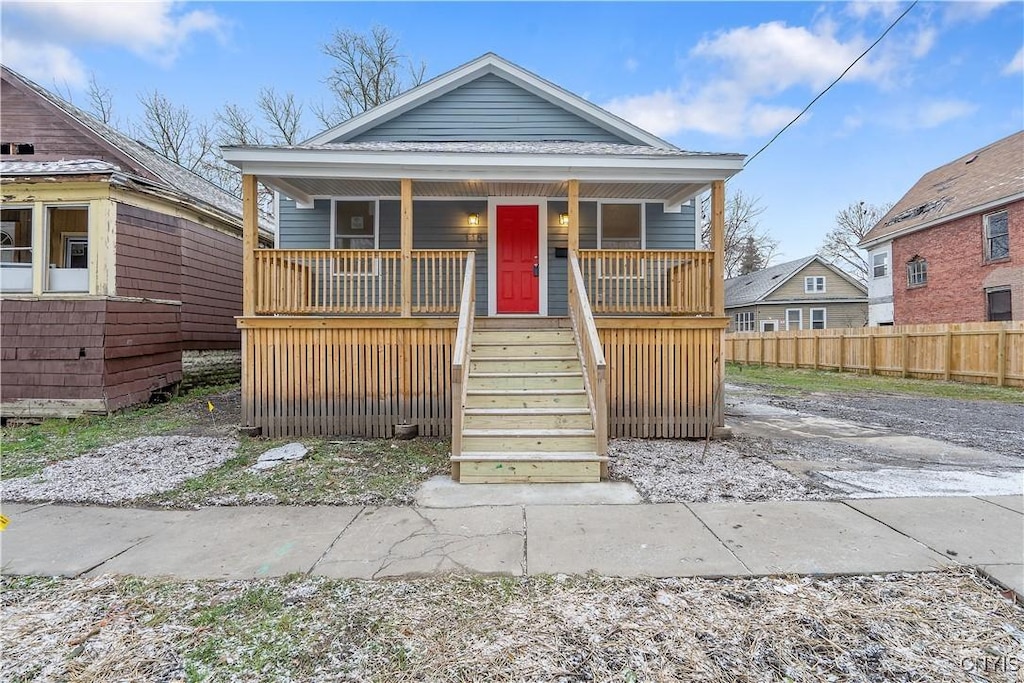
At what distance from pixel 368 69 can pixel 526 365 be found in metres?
20.5

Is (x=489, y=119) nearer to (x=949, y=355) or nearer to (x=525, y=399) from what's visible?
(x=525, y=399)

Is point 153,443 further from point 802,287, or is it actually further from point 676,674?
point 802,287

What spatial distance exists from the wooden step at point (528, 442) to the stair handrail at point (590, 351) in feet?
0.59

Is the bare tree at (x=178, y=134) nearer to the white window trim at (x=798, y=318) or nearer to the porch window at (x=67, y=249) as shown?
the porch window at (x=67, y=249)

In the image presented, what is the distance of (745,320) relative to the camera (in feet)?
91.1

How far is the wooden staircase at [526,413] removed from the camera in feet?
14.4

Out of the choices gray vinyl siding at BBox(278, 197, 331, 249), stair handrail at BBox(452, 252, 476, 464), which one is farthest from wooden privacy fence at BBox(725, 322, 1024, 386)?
gray vinyl siding at BBox(278, 197, 331, 249)

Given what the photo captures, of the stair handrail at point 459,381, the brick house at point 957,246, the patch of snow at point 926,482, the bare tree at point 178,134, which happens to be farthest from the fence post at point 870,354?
the bare tree at point 178,134

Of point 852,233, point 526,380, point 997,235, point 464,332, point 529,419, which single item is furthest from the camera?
point 852,233

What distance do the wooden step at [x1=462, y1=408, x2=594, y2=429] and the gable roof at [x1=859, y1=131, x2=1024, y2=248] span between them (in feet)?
57.5

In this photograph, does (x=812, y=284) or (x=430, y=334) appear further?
(x=812, y=284)

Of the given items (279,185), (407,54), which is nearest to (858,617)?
(279,185)

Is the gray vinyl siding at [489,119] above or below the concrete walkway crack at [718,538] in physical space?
Result: above

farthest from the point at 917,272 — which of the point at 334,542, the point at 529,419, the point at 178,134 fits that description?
the point at 178,134
